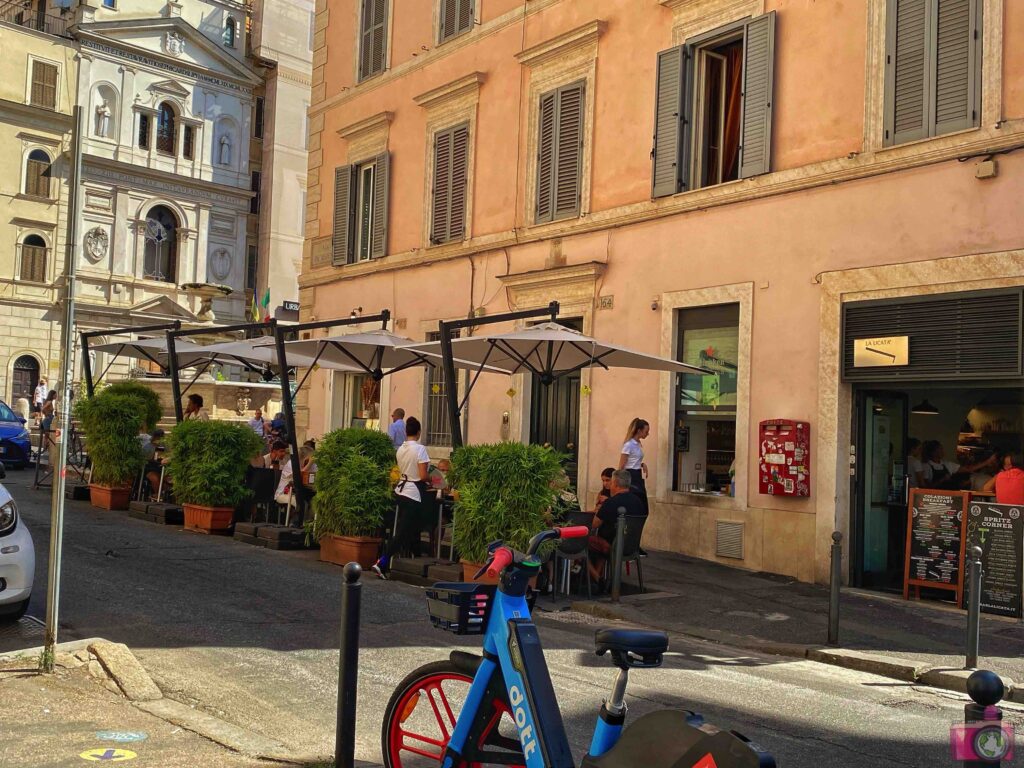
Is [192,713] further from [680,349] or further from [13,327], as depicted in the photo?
[13,327]

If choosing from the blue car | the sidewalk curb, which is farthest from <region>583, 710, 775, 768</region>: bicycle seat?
the blue car

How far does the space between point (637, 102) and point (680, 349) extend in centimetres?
360

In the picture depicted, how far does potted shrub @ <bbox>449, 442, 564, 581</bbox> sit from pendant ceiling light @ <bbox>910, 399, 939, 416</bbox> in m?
4.48

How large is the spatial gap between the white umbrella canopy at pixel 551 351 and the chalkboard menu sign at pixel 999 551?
358cm

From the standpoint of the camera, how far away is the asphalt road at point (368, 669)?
589 cm

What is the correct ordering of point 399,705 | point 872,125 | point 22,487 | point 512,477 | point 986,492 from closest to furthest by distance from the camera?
point 399,705 → point 512,477 → point 986,492 → point 872,125 → point 22,487

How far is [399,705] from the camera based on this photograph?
417 cm

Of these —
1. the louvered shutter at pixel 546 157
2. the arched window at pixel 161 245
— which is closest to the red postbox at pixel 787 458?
the louvered shutter at pixel 546 157

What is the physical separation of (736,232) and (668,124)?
2.03 m

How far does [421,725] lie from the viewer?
429 cm

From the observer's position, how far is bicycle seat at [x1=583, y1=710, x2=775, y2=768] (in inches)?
110

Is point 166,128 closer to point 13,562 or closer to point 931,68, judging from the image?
point 931,68

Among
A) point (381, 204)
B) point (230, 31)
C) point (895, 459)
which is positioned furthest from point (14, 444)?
point (230, 31)

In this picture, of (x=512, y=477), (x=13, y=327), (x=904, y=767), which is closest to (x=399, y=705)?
(x=904, y=767)
